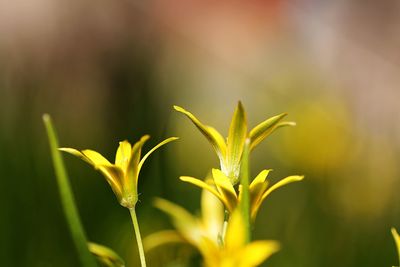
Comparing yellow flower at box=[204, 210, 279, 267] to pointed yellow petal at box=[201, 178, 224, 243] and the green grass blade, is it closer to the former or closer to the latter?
the green grass blade

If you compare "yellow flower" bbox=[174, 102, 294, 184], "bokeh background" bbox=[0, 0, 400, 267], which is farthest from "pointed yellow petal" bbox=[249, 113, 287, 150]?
"bokeh background" bbox=[0, 0, 400, 267]

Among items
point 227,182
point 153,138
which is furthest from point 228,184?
point 153,138

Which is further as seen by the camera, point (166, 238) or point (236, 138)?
point (166, 238)

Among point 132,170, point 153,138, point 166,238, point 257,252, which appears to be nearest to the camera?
point 257,252

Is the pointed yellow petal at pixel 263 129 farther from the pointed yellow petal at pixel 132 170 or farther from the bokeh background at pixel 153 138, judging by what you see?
the bokeh background at pixel 153 138

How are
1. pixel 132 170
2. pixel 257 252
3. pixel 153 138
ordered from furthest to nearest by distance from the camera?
1. pixel 153 138
2. pixel 132 170
3. pixel 257 252

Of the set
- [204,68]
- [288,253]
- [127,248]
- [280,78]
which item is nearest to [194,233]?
[127,248]

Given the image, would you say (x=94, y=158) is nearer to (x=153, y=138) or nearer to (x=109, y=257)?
(x=109, y=257)

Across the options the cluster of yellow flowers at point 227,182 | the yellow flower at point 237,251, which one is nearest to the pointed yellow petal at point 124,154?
the cluster of yellow flowers at point 227,182
